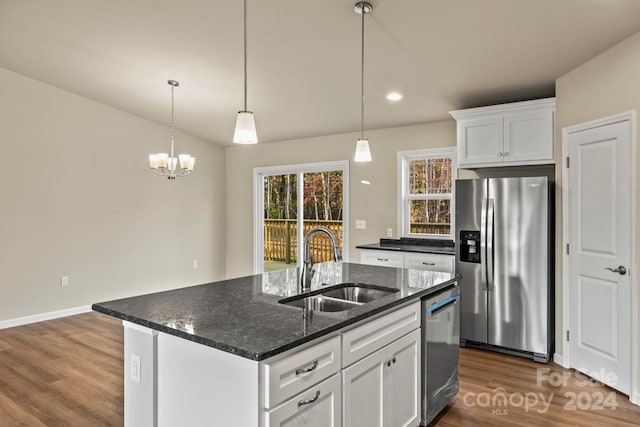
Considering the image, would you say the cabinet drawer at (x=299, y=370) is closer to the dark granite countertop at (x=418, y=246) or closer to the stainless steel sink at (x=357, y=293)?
the stainless steel sink at (x=357, y=293)

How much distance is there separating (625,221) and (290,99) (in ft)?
11.0

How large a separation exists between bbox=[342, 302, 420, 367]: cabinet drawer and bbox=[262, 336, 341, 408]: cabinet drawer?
8 cm

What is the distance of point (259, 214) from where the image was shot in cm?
678

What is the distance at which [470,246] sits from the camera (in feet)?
13.1

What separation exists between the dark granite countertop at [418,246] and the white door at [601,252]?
1.13m

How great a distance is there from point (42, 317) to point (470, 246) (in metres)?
4.99

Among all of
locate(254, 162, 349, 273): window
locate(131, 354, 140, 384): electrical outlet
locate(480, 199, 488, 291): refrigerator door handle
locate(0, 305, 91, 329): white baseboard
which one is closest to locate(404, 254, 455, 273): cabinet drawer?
locate(480, 199, 488, 291): refrigerator door handle

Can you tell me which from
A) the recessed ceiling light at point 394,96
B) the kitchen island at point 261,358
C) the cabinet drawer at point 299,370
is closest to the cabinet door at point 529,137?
the recessed ceiling light at point 394,96

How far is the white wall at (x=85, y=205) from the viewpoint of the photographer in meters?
4.81

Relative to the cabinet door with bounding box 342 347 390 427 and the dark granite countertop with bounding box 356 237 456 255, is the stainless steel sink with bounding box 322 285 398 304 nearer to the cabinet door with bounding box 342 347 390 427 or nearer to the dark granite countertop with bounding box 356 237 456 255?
the cabinet door with bounding box 342 347 390 427

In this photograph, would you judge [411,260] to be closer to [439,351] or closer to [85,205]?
[439,351]

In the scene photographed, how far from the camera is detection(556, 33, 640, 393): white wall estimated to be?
291cm

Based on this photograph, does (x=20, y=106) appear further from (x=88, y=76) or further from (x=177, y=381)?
(x=177, y=381)

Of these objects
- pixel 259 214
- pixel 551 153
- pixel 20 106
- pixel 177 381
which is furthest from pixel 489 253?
pixel 20 106
